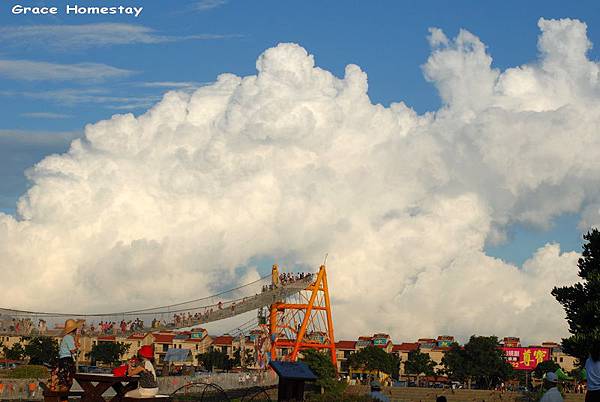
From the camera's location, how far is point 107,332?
6556 centimetres

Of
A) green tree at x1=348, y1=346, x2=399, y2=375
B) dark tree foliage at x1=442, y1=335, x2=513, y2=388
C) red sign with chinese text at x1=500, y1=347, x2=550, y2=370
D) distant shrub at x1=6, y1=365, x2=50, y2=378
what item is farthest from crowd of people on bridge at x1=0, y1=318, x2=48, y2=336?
red sign with chinese text at x1=500, y1=347, x2=550, y2=370

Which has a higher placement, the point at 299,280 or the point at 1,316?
the point at 299,280

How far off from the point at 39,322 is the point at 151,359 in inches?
1827

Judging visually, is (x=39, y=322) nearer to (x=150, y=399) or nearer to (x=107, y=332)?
(x=107, y=332)

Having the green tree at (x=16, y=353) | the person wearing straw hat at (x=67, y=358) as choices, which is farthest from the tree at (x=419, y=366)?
the person wearing straw hat at (x=67, y=358)

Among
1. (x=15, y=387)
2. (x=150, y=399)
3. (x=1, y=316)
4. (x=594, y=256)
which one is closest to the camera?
(x=150, y=399)

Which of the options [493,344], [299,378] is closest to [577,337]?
[299,378]

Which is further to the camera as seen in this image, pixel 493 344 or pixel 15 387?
pixel 493 344

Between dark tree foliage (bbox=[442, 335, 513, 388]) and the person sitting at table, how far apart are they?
343 ft

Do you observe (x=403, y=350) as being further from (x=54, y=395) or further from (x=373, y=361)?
(x=54, y=395)

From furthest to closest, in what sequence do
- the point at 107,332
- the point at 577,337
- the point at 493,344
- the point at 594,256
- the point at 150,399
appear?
the point at 493,344, the point at 107,332, the point at 594,256, the point at 577,337, the point at 150,399

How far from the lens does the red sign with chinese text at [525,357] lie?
432ft

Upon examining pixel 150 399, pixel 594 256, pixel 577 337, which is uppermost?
pixel 594 256

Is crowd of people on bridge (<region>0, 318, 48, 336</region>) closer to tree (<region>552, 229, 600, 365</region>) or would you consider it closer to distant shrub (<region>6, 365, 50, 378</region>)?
distant shrub (<region>6, 365, 50, 378</region>)
